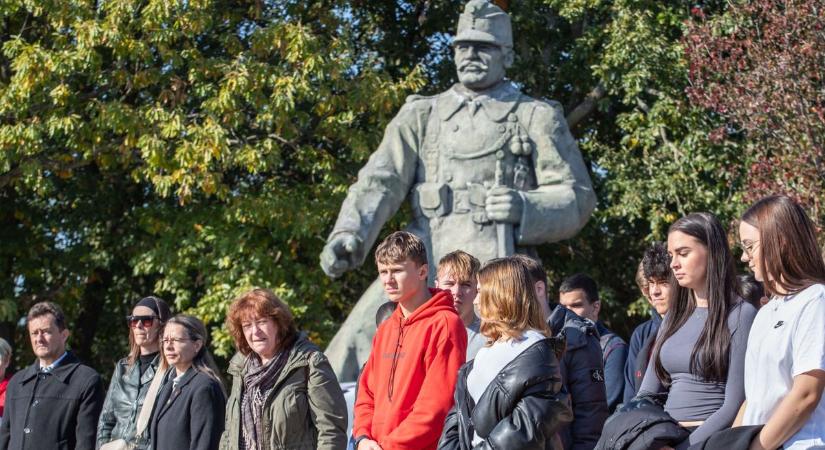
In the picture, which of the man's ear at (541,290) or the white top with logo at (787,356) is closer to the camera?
A: the white top with logo at (787,356)

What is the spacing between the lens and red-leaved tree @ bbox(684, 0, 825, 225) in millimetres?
12953

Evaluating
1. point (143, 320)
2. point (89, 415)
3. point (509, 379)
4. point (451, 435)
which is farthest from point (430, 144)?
point (509, 379)

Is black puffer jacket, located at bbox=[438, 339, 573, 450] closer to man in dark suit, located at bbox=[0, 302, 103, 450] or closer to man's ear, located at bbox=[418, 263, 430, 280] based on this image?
man's ear, located at bbox=[418, 263, 430, 280]

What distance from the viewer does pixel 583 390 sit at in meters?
5.57

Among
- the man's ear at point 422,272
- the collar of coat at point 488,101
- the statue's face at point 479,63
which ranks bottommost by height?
the man's ear at point 422,272

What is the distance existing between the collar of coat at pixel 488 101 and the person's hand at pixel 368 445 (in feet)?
13.8

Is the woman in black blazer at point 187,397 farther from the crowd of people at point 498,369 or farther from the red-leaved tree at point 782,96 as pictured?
the red-leaved tree at point 782,96

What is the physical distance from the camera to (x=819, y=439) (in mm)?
4250

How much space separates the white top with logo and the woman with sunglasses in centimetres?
362

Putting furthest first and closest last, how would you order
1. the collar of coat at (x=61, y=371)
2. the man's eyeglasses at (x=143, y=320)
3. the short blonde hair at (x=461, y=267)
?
1. the collar of coat at (x=61, y=371)
2. the man's eyeglasses at (x=143, y=320)
3. the short blonde hair at (x=461, y=267)

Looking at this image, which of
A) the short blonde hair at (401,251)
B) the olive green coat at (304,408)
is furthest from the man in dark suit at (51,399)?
the short blonde hair at (401,251)

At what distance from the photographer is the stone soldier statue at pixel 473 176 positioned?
921cm

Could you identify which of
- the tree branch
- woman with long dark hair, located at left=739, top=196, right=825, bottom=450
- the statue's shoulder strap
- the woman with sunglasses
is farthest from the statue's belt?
the tree branch

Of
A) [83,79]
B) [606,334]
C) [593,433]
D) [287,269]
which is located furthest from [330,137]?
[593,433]
